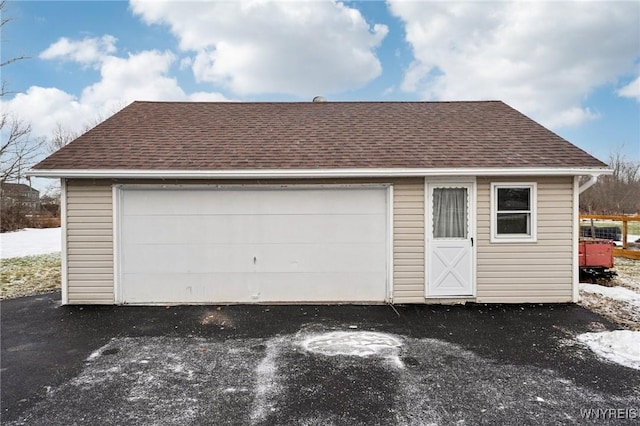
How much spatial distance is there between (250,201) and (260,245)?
2.62ft

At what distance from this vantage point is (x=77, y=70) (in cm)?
1509

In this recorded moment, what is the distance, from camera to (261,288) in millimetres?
6188

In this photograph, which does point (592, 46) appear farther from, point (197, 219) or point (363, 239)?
point (197, 219)

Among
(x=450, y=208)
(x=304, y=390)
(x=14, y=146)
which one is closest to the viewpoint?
(x=304, y=390)

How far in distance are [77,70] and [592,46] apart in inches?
766

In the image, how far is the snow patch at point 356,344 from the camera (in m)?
4.09

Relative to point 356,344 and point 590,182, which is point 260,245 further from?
point 590,182

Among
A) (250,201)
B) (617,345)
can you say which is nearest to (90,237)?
(250,201)

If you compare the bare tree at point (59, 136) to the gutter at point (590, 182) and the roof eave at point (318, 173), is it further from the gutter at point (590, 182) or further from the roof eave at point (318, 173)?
the gutter at point (590, 182)

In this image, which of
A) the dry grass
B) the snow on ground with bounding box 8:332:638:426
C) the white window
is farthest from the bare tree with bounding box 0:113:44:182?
the white window

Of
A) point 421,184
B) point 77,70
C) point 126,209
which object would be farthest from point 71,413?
point 77,70

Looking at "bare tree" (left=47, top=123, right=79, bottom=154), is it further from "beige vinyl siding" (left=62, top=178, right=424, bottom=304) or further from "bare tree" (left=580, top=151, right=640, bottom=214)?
"bare tree" (left=580, top=151, right=640, bottom=214)

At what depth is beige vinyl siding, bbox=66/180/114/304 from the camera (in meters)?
6.01

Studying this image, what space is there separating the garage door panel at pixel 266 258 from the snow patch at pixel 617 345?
9.82 ft
